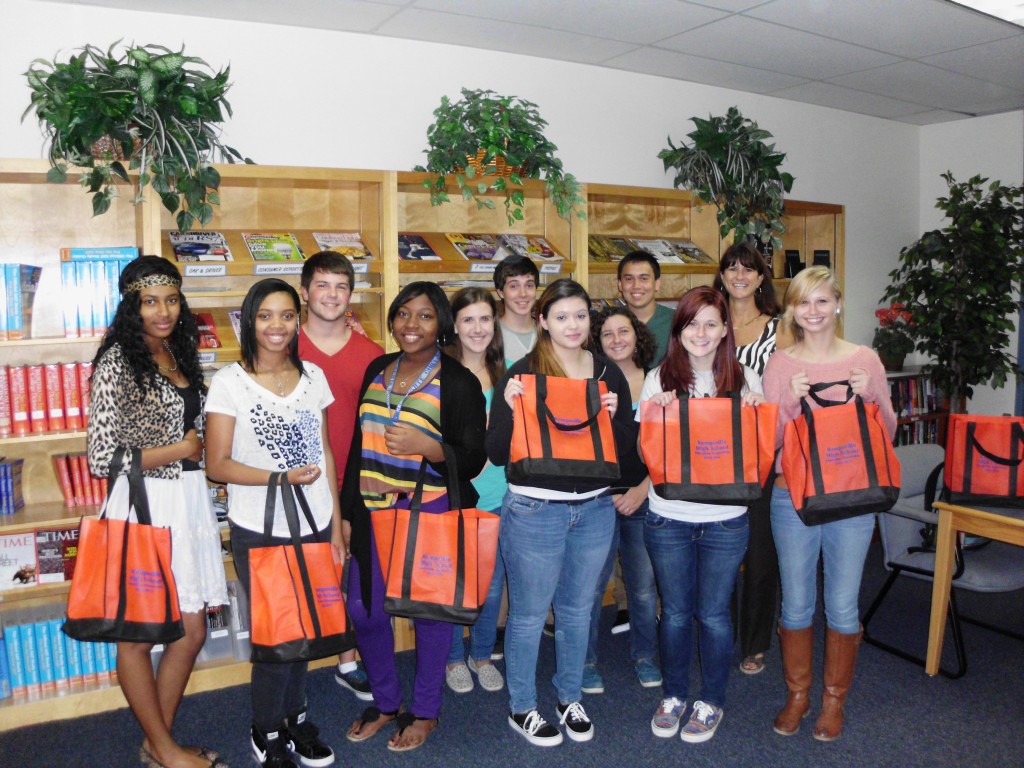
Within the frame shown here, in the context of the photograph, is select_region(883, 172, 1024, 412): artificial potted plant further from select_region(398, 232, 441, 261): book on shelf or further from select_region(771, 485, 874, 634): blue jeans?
select_region(398, 232, 441, 261): book on shelf

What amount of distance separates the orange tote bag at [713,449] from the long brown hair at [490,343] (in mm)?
671

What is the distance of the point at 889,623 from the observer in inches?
144

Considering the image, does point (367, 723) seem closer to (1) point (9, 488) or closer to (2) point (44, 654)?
(2) point (44, 654)

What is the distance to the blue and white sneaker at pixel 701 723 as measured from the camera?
2650 millimetres

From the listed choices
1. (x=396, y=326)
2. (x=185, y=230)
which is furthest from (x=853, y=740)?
(x=185, y=230)

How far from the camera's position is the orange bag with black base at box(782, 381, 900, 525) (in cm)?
241

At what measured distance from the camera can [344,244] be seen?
343 cm

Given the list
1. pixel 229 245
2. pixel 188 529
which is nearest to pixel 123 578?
pixel 188 529

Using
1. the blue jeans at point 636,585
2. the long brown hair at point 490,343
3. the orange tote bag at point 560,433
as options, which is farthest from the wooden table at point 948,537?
the long brown hair at point 490,343

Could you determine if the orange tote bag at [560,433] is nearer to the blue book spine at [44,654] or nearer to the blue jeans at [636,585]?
the blue jeans at [636,585]

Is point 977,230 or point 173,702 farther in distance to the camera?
point 977,230

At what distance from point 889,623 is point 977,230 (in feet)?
9.01

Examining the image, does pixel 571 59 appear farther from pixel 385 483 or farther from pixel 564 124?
pixel 385 483

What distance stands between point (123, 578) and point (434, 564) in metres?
0.86
